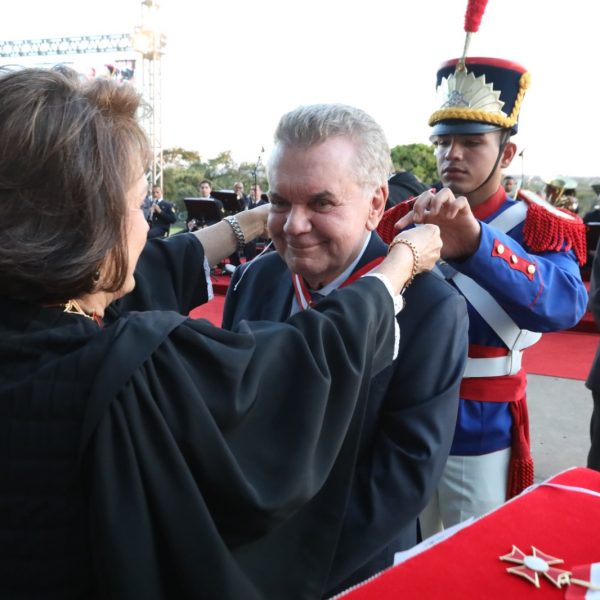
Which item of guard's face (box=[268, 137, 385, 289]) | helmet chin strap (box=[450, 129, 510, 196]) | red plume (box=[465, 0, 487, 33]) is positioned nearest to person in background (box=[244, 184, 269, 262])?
helmet chin strap (box=[450, 129, 510, 196])

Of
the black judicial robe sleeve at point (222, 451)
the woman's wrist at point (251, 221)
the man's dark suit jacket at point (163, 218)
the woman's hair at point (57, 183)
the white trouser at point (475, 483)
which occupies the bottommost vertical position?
the man's dark suit jacket at point (163, 218)

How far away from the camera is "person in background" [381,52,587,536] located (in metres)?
1.79

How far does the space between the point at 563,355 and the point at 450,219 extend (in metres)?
5.89

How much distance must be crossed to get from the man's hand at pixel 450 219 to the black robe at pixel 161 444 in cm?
71

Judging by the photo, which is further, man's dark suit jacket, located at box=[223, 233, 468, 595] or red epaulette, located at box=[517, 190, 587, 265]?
red epaulette, located at box=[517, 190, 587, 265]

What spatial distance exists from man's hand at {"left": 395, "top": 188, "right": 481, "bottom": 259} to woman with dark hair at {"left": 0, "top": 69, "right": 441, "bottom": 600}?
2.46 feet

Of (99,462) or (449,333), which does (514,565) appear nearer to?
(449,333)

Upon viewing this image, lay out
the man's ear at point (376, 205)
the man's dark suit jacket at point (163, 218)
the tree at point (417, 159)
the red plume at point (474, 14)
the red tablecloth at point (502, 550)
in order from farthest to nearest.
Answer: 1. the tree at point (417, 159)
2. the man's dark suit jacket at point (163, 218)
3. the red plume at point (474, 14)
4. the man's ear at point (376, 205)
5. the red tablecloth at point (502, 550)

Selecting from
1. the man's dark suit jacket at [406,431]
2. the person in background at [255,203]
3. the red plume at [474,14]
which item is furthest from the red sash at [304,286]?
the person in background at [255,203]

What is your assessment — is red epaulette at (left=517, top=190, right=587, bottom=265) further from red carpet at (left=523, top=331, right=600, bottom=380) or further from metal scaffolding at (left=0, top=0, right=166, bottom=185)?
metal scaffolding at (left=0, top=0, right=166, bottom=185)

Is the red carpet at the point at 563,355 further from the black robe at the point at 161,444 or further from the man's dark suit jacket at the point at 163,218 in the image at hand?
the man's dark suit jacket at the point at 163,218

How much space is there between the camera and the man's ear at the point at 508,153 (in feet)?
7.20

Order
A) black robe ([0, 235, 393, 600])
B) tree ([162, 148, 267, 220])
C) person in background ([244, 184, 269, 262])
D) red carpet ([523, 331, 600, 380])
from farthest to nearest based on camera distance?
tree ([162, 148, 267, 220]) → person in background ([244, 184, 269, 262]) → red carpet ([523, 331, 600, 380]) → black robe ([0, 235, 393, 600])

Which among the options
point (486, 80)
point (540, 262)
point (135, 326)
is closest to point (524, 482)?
point (540, 262)
